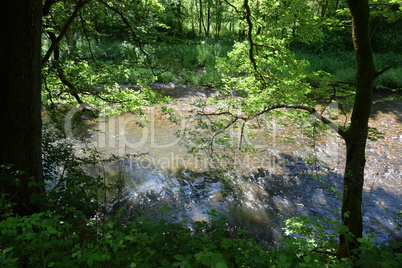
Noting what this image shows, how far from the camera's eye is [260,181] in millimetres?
6434

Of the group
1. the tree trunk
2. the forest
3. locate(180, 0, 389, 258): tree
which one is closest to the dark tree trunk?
the forest

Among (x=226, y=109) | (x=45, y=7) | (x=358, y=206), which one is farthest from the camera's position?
(x=226, y=109)

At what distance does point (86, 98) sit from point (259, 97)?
3.66m

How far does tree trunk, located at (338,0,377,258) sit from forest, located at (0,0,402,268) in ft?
0.05

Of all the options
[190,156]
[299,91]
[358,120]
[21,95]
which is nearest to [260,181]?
[190,156]

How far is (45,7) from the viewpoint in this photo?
383 centimetres

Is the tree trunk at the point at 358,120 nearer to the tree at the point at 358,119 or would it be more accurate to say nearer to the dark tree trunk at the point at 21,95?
the tree at the point at 358,119

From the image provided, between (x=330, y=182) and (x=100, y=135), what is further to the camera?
(x=100, y=135)

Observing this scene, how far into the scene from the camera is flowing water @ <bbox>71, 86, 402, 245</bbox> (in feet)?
17.2

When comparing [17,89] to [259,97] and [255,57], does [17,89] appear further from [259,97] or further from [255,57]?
[255,57]

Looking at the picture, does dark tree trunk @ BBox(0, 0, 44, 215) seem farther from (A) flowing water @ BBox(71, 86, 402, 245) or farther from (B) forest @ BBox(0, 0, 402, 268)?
(A) flowing water @ BBox(71, 86, 402, 245)

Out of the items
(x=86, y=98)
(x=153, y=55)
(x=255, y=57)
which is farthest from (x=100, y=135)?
(x=255, y=57)

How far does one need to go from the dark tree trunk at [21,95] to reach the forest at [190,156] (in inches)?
0.5

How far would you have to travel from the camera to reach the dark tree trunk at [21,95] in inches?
99.7
